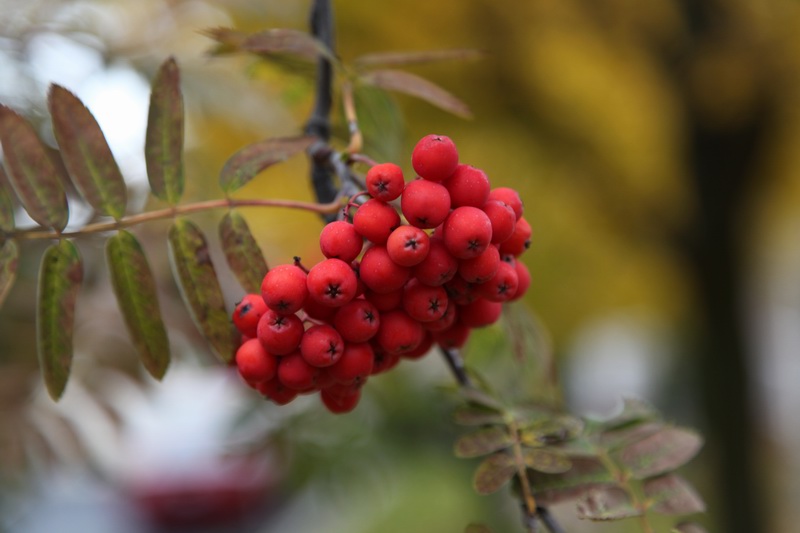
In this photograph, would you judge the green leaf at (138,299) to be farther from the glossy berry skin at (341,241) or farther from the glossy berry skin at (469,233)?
the glossy berry skin at (469,233)

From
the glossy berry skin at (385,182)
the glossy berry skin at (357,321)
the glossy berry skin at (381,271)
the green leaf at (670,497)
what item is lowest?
the green leaf at (670,497)

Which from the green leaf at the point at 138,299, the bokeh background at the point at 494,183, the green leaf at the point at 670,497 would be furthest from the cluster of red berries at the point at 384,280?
the bokeh background at the point at 494,183

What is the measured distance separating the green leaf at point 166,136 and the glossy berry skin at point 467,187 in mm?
304

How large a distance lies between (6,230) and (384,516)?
310 centimetres

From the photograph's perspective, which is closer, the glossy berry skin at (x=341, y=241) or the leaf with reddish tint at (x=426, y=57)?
the glossy berry skin at (x=341, y=241)

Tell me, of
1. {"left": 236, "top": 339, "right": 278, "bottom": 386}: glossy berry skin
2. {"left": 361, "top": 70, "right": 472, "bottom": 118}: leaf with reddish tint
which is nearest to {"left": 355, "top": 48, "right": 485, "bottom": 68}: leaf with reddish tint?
{"left": 361, "top": 70, "right": 472, "bottom": 118}: leaf with reddish tint

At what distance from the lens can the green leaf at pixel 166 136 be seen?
75cm

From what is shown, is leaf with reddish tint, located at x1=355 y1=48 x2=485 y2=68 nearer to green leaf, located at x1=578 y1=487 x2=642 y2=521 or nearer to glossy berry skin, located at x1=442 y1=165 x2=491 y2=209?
glossy berry skin, located at x1=442 y1=165 x2=491 y2=209

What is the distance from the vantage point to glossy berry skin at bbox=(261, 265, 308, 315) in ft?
2.06

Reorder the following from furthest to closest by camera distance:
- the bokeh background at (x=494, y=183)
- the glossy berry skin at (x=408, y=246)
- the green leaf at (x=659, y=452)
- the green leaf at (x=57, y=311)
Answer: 1. the bokeh background at (x=494, y=183)
2. the green leaf at (x=659, y=452)
3. the green leaf at (x=57, y=311)
4. the glossy berry skin at (x=408, y=246)

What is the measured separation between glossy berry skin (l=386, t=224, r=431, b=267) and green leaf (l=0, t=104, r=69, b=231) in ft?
1.24

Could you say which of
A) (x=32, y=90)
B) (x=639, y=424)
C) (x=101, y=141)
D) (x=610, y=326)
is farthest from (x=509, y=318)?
(x=610, y=326)

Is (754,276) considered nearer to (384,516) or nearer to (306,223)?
(384,516)

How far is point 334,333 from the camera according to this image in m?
0.65
